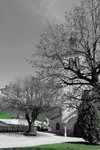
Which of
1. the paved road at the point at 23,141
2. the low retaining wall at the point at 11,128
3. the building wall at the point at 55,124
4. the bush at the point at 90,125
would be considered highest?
the building wall at the point at 55,124

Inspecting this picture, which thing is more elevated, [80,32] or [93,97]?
[80,32]

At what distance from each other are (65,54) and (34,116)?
37070 mm

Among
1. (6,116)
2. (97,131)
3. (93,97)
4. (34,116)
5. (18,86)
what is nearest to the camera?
(93,97)

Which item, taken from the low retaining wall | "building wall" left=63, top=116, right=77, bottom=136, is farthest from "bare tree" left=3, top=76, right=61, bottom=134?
"building wall" left=63, top=116, right=77, bottom=136

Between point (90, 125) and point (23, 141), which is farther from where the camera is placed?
point (23, 141)

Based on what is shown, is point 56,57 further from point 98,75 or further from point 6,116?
point 6,116

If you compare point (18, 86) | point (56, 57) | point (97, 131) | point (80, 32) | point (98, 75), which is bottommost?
point (97, 131)

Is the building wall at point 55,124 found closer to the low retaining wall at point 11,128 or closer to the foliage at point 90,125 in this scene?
the low retaining wall at point 11,128

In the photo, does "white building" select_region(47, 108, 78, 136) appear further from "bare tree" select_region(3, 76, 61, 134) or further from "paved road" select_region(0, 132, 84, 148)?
"paved road" select_region(0, 132, 84, 148)

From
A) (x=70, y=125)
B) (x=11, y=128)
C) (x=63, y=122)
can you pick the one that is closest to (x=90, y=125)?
(x=11, y=128)

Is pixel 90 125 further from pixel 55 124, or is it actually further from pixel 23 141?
pixel 55 124

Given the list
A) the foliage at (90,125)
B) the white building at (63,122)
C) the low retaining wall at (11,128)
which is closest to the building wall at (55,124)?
the white building at (63,122)

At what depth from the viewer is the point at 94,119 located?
3684 cm

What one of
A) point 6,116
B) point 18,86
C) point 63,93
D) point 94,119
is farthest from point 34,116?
point 6,116
